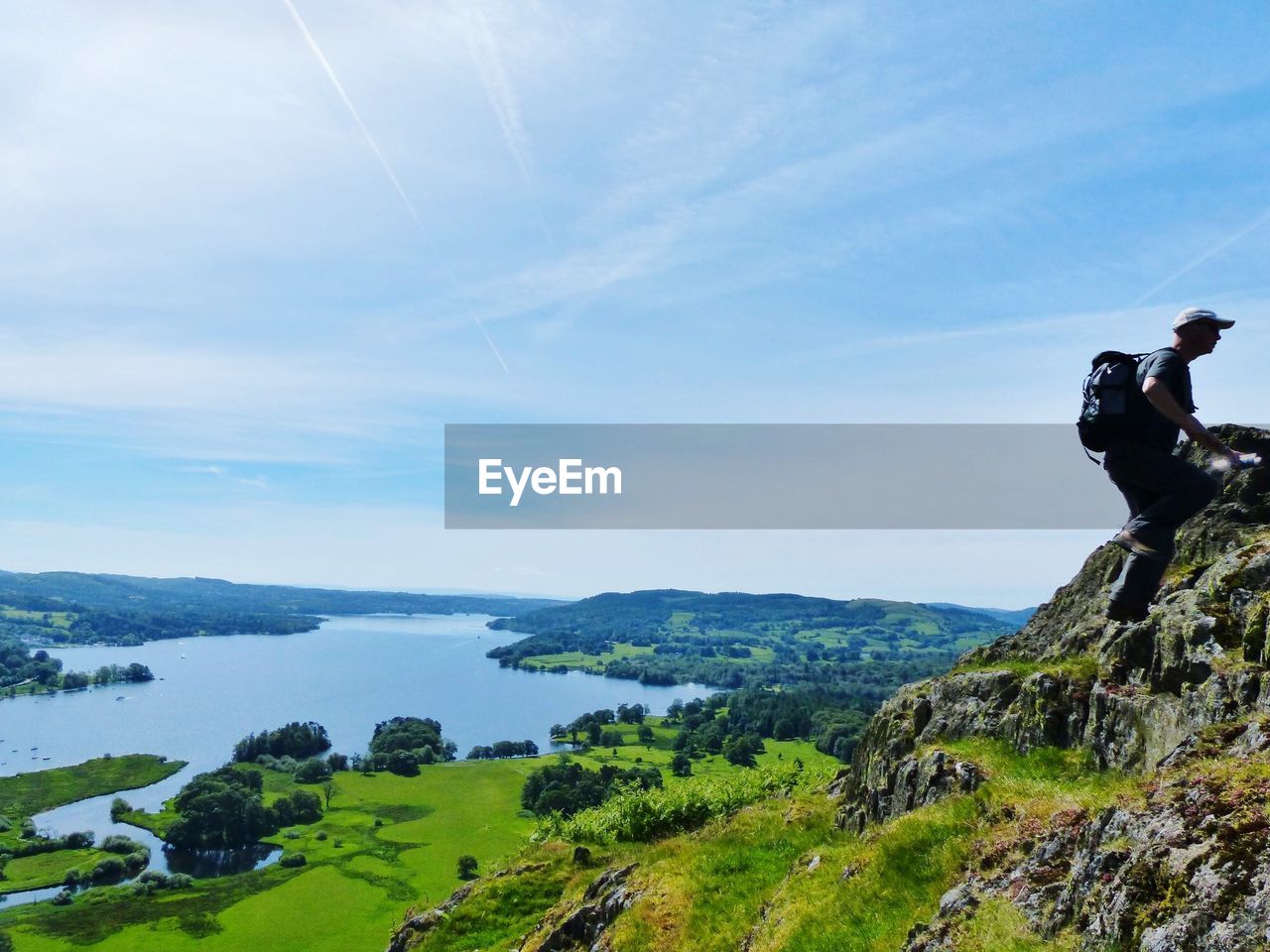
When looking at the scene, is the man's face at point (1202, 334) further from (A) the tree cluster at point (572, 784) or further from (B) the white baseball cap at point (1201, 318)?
(A) the tree cluster at point (572, 784)

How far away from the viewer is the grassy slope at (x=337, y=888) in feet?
334

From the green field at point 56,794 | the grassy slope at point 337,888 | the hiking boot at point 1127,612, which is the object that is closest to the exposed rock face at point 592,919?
the hiking boot at point 1127,612

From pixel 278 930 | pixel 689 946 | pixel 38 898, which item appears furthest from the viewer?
pixel 38 898

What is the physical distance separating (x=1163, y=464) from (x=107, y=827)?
659 feet

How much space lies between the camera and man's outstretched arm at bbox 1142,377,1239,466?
31.9 ft

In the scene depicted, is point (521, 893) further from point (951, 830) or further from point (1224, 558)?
point (1224, 558)

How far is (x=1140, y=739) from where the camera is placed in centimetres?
1315

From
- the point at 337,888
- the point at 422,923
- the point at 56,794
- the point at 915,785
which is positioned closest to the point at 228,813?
the point at 337,888

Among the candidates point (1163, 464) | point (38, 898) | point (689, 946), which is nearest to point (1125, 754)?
point (1163, 464)

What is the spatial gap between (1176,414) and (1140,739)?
677 centimetres

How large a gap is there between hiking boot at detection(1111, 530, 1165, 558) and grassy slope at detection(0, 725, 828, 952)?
76.9 m

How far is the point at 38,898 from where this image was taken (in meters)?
121

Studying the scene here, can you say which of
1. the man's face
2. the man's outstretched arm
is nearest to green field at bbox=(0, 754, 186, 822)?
the man's outstretched arm

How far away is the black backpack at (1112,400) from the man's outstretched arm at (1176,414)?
82 cm
